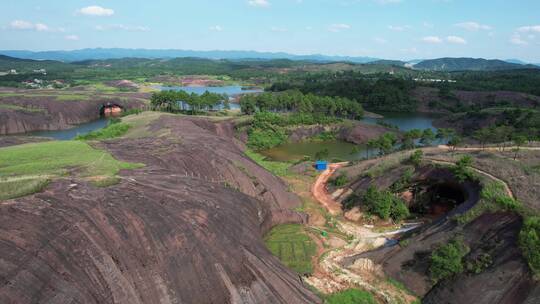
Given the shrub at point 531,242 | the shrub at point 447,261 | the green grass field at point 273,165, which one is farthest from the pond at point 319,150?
the shrub at point 531,242

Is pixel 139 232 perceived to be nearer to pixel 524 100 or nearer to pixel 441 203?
pixel 441 203

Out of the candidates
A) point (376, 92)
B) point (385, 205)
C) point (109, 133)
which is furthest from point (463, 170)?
point (376, 92)

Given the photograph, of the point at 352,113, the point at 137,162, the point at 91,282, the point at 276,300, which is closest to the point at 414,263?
the point at 276,300

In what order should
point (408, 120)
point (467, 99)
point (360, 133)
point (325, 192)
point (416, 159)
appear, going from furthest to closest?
1. point (467, 99)
2. point (408, 120)
3. point (360, 133)
4. point (325, 192)
5. point (416, 159)

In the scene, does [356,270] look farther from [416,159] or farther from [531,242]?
[416,159]

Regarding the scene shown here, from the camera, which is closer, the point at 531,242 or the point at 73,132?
the point at 531,242

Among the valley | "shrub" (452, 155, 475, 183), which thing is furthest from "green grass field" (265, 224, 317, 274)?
"shrub" (452, 155, 475, 183)
